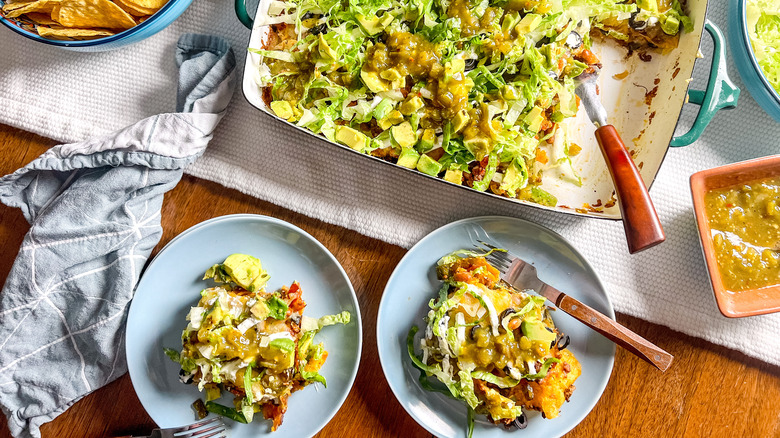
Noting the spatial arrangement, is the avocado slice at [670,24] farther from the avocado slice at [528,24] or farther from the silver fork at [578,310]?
the silver fork at [578,310]

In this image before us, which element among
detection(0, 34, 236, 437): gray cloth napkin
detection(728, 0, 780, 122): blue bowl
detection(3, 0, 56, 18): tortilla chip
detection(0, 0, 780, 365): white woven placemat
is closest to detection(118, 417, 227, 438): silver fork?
detection(0, 34, 236, 437): gray cloth napkin

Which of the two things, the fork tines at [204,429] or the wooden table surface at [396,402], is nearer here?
the fork tines at [204,429]

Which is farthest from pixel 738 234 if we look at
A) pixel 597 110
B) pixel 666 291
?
pixel 597 110

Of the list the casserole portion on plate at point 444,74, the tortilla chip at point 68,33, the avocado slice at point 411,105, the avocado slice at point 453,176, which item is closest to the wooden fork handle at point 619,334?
the casserole portion on plate at point 444,74

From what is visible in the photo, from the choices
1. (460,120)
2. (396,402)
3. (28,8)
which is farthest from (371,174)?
(28,8)

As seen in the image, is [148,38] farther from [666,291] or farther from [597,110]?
[666,291]
